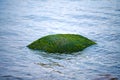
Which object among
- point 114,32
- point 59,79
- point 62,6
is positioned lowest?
point 59,79

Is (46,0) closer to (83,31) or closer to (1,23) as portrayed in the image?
(1,23)

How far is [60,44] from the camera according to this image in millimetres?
11273

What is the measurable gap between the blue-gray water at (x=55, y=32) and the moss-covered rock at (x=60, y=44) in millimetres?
341

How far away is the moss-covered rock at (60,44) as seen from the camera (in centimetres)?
1113

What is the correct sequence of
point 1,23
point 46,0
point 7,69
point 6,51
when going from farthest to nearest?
point 46,0, point 1,23, point 6,51, point 7,69

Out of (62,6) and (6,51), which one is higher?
(62,6)

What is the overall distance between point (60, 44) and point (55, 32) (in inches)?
147

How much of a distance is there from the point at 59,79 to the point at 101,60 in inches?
95.3

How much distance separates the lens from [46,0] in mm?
27812

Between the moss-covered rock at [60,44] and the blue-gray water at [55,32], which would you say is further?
the moss-covered rock at [60,44]

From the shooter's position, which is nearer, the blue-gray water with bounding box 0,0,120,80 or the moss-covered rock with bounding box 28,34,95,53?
the blue-gray water with bounding box 0,0,120,80

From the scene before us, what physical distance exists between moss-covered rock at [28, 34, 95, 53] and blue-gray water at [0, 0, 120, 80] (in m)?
0.34

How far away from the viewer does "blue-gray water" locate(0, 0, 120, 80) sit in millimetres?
9062

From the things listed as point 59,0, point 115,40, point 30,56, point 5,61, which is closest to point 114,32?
point 115,40
